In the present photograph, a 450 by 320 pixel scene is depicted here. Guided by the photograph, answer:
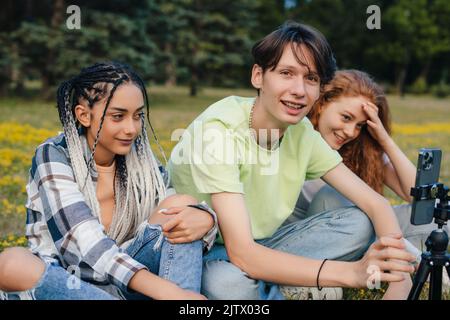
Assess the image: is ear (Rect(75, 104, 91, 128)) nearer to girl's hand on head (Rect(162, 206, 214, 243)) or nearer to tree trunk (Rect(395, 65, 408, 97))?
girl's hand on head (Rect(162, 206, 214, 243))

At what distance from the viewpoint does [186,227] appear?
2074 mm

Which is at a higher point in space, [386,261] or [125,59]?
[125,59]

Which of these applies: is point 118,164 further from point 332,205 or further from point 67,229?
point 332,205

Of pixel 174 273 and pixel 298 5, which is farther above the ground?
pixel 298 5

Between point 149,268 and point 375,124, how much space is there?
1.41 meters

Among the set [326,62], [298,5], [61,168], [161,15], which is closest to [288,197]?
[326,62]

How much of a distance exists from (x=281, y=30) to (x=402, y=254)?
105cm

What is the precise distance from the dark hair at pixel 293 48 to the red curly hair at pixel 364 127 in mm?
587

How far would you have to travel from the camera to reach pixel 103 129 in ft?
7.70

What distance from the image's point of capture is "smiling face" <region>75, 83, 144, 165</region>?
7.69ft

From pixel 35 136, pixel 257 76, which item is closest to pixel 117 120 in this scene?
pixel 257 76

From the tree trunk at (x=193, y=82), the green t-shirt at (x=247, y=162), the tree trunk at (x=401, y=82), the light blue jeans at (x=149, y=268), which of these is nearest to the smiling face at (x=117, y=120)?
the green t-shirt at (x=247, y=162)

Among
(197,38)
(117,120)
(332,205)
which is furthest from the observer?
(197,38)
